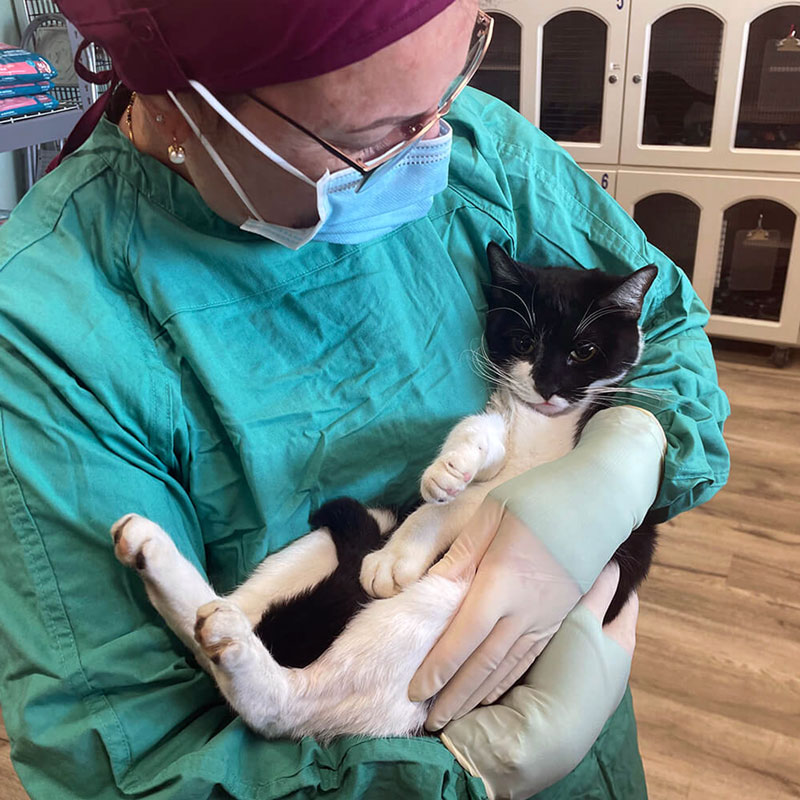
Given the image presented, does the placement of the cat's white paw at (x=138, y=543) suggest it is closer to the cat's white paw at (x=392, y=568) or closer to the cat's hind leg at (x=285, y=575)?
the cat's hind leg at (x=285, y=575)

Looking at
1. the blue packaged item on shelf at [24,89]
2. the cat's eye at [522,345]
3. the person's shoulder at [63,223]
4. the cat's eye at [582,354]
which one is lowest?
the cat's eye at [582,354]

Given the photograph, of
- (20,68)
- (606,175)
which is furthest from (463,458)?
(606,175)

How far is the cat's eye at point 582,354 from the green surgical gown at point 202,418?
112 millimetres

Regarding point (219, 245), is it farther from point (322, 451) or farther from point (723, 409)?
point (723, 409)

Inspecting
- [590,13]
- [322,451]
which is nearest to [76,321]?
[322,451]

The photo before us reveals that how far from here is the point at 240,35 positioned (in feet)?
2.00

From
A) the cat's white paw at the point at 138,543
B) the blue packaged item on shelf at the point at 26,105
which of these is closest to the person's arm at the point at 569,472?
the cat's white paw at the point at 138,543

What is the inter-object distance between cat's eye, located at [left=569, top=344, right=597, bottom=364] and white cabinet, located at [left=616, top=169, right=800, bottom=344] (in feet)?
6.34

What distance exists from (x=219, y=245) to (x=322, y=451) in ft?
0.87

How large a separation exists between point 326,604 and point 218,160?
1.77ft

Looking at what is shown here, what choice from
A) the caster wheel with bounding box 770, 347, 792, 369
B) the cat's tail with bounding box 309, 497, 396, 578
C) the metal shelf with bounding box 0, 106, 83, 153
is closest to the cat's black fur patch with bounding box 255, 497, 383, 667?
the cat's tail with bounding box 309, 497, 396, 578

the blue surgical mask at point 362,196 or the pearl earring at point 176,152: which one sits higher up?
the pearl earring at point 176,152

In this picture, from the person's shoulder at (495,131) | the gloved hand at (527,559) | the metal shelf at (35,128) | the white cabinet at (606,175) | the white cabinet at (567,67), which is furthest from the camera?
the white cabinet at (606,175)

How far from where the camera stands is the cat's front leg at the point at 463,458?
3.08ft
